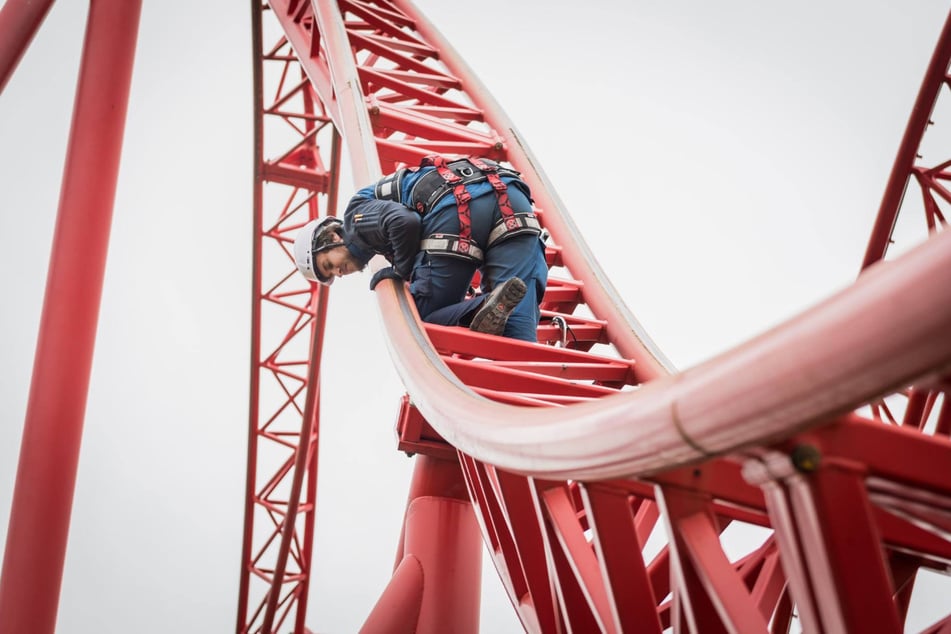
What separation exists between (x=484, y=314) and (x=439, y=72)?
16.4 feet

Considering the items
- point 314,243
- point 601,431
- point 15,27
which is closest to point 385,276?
point 314,243

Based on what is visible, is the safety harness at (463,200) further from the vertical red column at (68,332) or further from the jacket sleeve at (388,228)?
the vertical red column at (68,332)

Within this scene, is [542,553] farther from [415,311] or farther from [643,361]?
[643,361]

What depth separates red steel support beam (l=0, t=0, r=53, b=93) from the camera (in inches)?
287

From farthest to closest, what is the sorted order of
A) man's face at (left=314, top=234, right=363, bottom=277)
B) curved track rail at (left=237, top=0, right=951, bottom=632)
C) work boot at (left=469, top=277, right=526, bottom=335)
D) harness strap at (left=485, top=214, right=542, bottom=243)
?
1. man's face at (left=314, top=234, right=363, bottom=277)
2. harness strap at (left=485, top=214, right=542, bottom=243)
3. work boot at (left=469, top=277, right=526, bottom=335)
4. curved track rail at (left=237, top=0, right=951, bottom=632)

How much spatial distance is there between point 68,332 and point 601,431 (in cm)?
557

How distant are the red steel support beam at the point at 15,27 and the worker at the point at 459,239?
413 centimetres

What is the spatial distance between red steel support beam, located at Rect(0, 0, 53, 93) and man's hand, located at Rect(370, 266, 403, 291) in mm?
4358

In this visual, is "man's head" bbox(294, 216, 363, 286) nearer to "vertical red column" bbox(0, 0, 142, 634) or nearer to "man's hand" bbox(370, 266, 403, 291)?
"man's hand" bbox(370, 266, 403, 291)

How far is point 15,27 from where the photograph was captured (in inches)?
287

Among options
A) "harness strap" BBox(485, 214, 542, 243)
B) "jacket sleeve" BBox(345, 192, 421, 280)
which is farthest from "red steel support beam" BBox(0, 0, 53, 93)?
"harness strap" BBox(485, 214, 542, 243)

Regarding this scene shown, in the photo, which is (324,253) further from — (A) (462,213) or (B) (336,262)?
(A) (462,213)

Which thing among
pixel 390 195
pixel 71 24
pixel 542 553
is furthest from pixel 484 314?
pixel 71 24

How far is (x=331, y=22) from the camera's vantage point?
322 inches
